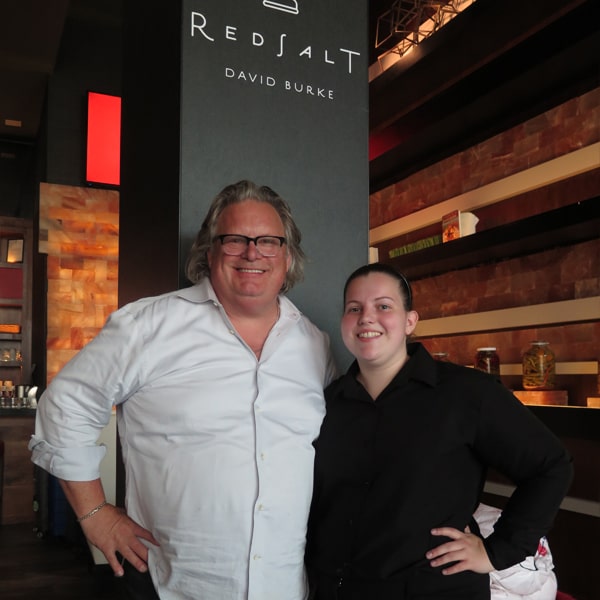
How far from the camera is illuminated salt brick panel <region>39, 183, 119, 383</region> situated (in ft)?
21.7

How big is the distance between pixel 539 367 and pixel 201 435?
8.91 ft

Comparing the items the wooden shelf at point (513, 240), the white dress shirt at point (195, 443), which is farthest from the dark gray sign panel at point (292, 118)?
the wooden shelf at point (513, 240)

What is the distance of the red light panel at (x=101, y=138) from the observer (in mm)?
6762

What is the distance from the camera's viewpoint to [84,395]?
166 centimetres

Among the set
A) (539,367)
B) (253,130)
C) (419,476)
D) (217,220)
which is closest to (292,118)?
(253,130)

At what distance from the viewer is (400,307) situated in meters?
1.73

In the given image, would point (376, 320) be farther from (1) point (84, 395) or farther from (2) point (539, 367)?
(2) point (539, 367)

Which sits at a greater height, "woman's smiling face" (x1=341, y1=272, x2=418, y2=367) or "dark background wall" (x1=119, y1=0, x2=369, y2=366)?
"dark background wall" (x1=119, y1=0, x2=369, y2=366)

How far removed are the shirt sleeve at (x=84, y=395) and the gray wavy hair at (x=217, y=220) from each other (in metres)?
0.29

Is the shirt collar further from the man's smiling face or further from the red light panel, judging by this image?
the red light panel

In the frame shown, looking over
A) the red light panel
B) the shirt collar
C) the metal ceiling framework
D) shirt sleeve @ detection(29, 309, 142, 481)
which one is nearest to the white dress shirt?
shirt sleeve @ detection(29, 309, 142, 481)

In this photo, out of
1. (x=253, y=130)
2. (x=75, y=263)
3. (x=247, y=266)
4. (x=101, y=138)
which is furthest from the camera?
(x=101, y=138)

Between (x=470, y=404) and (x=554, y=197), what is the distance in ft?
9.03

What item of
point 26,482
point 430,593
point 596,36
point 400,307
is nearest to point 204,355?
point 400,307
